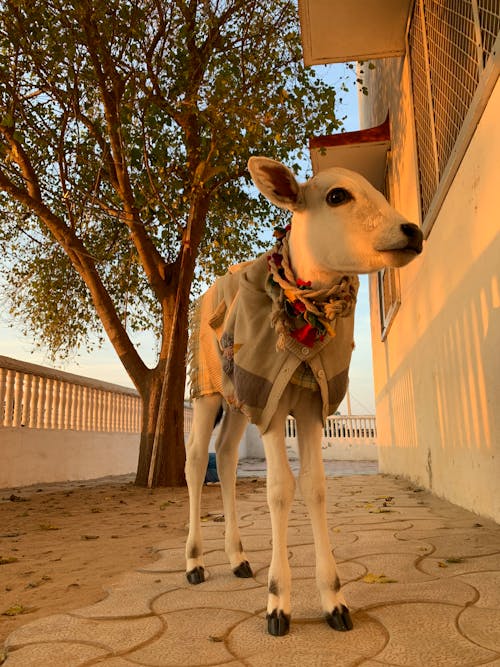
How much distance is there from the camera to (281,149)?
694cm

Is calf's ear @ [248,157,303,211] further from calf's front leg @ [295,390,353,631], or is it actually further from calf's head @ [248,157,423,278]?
calf's front leg @ [295,390,353,631]

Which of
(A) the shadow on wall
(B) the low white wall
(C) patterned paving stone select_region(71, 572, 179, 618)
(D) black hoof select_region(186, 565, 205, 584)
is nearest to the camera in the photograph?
(C) patterned paving stone select_region(71, 572, 179, 618)

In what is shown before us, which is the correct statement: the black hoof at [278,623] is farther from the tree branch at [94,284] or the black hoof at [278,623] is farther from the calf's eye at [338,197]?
the tree branch at [94,284]

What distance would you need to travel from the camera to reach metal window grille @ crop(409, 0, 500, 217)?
2.94 m

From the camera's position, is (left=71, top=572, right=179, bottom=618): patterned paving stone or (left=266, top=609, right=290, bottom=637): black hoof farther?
(left=71, top=572, right=179, bottom=618): patterned paving stone

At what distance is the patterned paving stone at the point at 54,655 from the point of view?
145 cm

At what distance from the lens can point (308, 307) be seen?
1763mm

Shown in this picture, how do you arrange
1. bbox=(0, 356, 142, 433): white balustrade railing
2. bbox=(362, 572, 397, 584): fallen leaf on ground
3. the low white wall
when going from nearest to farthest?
bbox=(362, 572, 397, 584): fallen leaf on ground
the low white wall
bbox=(0, 356, 142, 433): white balustrade railing

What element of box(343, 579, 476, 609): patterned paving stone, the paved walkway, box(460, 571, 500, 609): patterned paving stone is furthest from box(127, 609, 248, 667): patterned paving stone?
box(460, 571, 500, 609): patterned paving stone

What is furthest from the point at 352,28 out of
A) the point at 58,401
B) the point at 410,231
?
the point at 58,401

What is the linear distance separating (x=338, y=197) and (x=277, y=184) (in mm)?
229

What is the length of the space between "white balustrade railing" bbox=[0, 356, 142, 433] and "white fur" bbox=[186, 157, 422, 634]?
19.8 feet

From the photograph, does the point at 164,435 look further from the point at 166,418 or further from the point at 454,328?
the point at 454,328

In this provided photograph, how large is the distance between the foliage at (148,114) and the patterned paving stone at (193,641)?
16.0 feet
